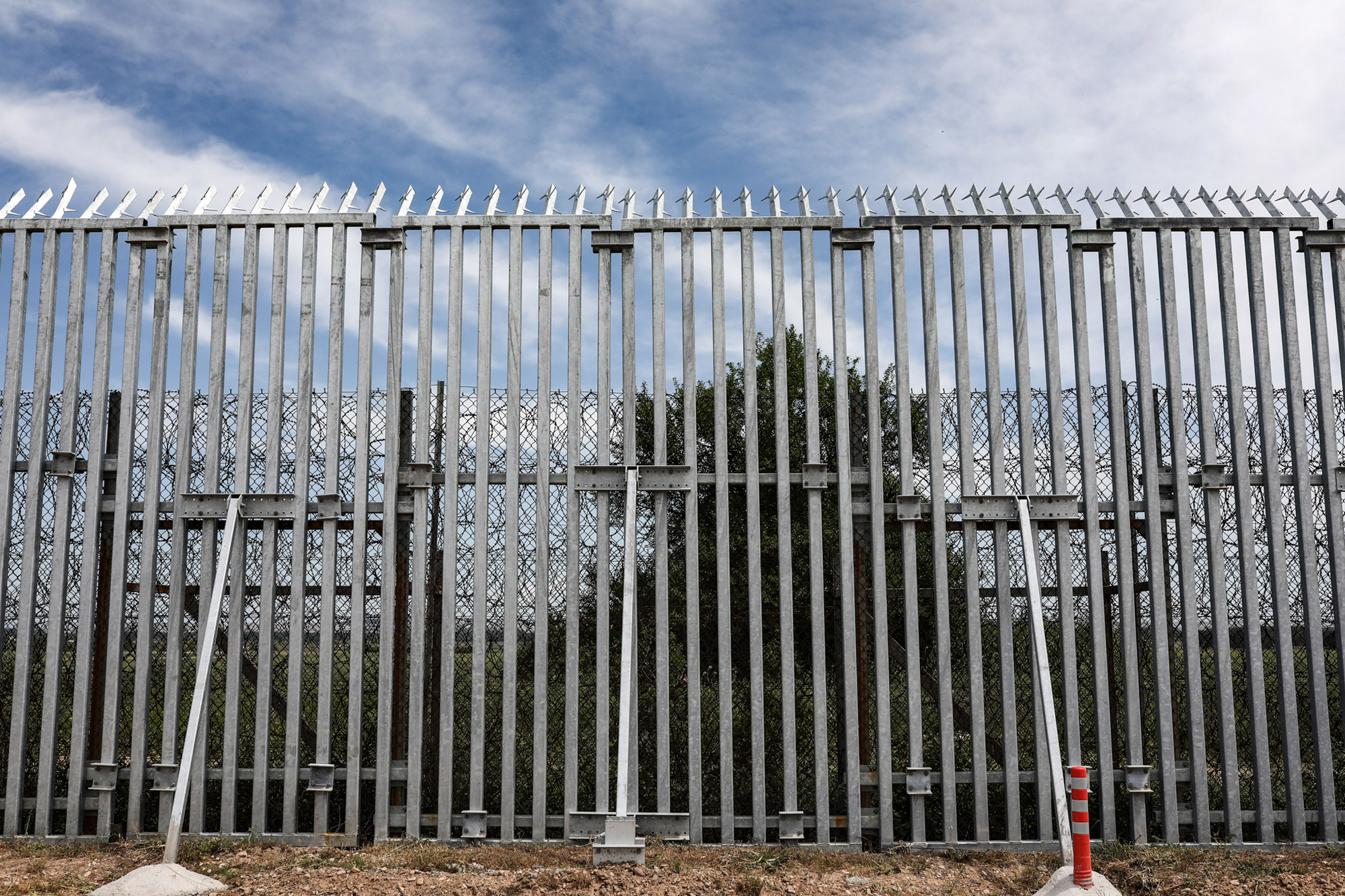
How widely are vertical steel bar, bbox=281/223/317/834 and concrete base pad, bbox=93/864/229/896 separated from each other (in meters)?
0.92

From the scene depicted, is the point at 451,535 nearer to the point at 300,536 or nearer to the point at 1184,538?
the point at 300,536

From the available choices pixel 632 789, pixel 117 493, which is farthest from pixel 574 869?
pixel 117 493

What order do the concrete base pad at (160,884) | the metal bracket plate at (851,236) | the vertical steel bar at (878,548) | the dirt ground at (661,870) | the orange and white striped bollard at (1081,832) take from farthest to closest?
the metal bracket plate at (851,236)
the vertical steel bar at (878,548)
the dirt ground at (661,870)
the concrete base pad at (160,884)
the orange and white striped bollard at (1081,832)

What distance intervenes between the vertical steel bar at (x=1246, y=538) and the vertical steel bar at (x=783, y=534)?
2628 mm

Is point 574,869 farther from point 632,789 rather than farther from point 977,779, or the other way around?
point 977,779

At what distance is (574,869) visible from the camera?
19.4 ft

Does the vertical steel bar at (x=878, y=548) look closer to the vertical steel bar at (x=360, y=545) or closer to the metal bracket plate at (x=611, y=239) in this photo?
the metal bracket plate at (x=611, y=239)

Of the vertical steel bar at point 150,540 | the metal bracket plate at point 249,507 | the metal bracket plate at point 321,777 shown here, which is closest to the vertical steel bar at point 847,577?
the metal bracket plate at point 321,777

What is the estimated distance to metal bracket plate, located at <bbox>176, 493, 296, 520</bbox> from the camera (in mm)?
6855

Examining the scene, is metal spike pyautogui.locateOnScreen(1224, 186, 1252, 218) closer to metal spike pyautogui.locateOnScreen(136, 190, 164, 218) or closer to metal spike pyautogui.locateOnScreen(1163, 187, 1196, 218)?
metal spike pyautogui.locateOnScreen(1163, 187, 1196, 218)

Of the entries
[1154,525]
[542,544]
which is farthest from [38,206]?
[1154,525]

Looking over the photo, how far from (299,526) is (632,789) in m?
2.89

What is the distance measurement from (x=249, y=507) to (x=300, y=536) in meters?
0.43

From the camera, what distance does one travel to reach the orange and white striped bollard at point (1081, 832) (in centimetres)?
527
